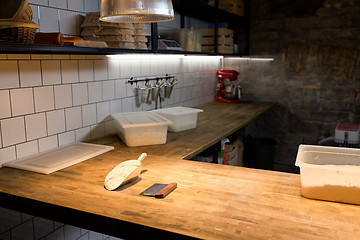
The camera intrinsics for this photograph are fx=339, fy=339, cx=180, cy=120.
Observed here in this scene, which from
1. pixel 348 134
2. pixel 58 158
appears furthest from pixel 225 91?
pixel 58 158

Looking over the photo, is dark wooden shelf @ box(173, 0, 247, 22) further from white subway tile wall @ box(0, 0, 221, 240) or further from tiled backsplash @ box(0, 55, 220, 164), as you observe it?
white subway tile wall @ box(0, 0, 221, 240)

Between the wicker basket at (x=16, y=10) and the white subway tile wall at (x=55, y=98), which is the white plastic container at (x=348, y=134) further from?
the wicker basket at (x=16, y=10)

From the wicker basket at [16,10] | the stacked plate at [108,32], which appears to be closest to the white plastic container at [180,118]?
the stacked plate at [108,32]

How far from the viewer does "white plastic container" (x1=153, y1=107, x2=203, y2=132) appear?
8.14 feet

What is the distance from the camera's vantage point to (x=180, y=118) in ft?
8.21

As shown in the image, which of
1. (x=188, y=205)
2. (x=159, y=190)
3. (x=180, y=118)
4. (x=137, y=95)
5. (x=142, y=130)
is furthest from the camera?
(x=137, y=95)

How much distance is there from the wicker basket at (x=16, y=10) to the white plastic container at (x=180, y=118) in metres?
1.21

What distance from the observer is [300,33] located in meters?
4.16

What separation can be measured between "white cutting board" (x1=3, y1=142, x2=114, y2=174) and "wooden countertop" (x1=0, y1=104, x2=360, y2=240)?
46 millimetres

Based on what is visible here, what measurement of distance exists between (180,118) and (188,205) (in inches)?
51.9

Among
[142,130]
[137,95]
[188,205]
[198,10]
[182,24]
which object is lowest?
[188,205]

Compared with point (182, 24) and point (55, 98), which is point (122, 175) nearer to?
point (55, 98)

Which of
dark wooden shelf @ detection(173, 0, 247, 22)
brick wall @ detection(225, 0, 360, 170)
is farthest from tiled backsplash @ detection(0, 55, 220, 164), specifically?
brick wall @ detection(225, 0, 360, 170)

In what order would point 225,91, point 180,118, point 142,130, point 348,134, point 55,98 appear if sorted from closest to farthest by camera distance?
point 55,98
point 142,130
point 180,118
point 348,134
point 225,91
